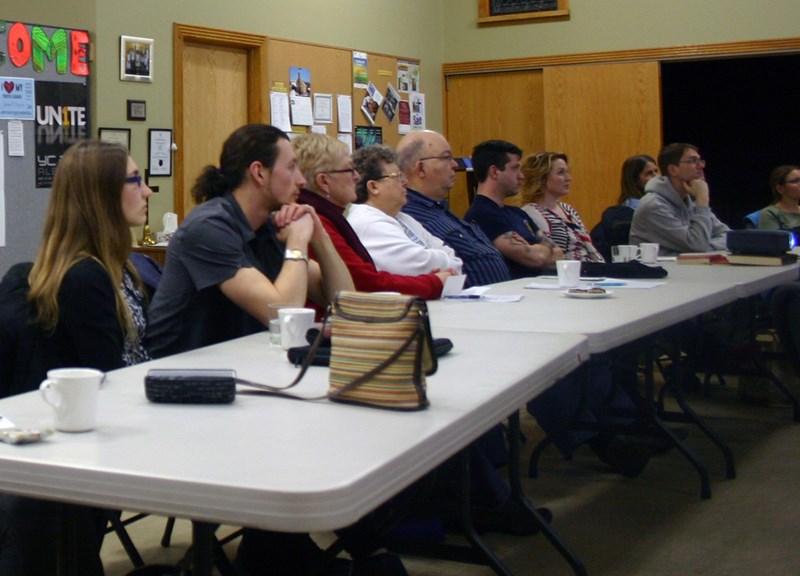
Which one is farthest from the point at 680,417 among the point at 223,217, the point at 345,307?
the point at 345,307

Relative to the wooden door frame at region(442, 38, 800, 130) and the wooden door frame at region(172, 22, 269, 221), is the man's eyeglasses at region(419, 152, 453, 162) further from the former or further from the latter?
the wooden door frame at region(442, 38, 800, 130)

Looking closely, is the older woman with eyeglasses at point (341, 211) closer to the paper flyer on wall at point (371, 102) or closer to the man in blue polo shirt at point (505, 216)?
the man in blue polo shirt at point (505, 216)

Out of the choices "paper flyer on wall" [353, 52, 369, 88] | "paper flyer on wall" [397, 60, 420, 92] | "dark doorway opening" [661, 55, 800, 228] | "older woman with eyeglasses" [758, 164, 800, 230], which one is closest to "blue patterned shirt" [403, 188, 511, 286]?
"older woman with eyeglasses" [758, 164, 800, 230]

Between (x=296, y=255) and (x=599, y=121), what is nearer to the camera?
(x=296, y=255)

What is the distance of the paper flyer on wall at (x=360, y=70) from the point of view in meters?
7.59

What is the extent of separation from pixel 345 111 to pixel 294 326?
5.38m

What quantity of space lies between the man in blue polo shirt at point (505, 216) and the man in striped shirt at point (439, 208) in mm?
183

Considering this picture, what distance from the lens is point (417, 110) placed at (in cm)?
838

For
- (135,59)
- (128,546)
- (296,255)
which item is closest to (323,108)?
(135,59)

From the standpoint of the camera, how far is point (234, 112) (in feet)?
22.3

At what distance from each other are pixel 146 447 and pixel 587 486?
2.54 meters

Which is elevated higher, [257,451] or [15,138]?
[15,138]

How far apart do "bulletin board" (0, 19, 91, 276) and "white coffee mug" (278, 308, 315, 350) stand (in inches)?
136

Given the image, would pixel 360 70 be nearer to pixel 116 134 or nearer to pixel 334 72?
pixel 334 72
